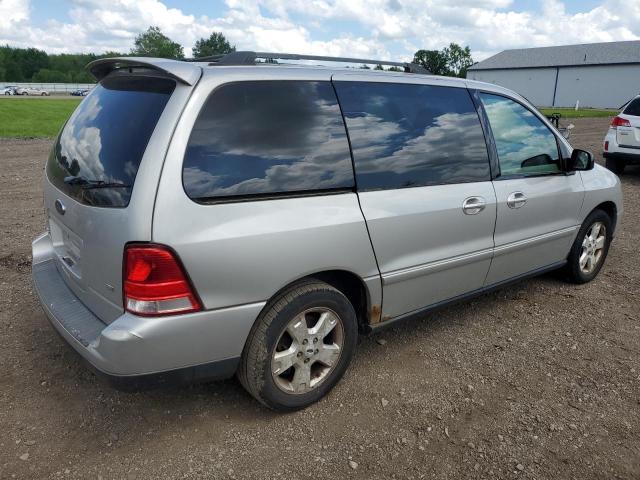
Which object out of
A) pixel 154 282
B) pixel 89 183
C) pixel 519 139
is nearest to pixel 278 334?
pixel 154 282

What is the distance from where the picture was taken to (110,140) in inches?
98.7

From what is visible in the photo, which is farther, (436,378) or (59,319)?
(436,378)

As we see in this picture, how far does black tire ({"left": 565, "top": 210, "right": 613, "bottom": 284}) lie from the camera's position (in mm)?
4469

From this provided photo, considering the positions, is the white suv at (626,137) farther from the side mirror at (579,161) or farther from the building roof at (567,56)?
the building roof at (567,56)

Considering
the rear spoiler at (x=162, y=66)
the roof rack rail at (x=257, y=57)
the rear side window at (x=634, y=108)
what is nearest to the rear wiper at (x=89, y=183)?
the rear spoiler at (x=162, y=66)

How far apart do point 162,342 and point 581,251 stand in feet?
12.6

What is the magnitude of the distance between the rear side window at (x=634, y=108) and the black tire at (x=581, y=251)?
20.1ft

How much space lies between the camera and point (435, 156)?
3207 millimetres

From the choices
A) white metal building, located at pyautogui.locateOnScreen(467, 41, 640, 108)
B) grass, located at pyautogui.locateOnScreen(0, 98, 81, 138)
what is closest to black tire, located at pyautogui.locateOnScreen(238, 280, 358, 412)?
grass, located at pyautogui.locateOnScreen(0, 98, 81, 138)

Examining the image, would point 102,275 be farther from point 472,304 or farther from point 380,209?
point 472,304

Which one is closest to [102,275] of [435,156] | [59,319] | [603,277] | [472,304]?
[59,319]

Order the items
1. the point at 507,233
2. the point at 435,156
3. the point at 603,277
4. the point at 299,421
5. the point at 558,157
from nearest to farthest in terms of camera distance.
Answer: the point at 299,421 → the point at 435,156 → the point at 507,233 → the point at 558,157 → the point at 603,277

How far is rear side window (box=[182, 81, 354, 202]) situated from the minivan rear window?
0.25m

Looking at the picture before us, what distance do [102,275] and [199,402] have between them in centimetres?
102
